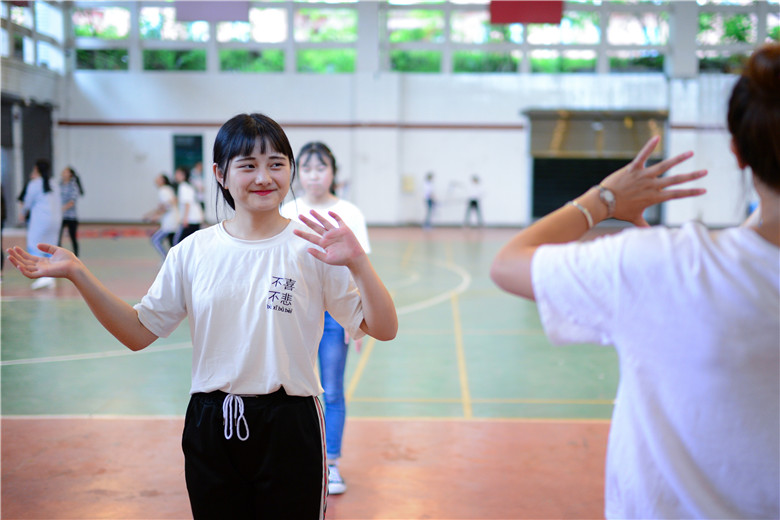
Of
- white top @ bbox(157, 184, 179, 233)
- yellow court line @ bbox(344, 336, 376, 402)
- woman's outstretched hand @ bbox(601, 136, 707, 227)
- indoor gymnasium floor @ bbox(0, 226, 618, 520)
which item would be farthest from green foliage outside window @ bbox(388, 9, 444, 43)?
woman's outstretched hand @ bbox(601, 136, 707, 227)

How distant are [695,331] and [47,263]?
162 cm

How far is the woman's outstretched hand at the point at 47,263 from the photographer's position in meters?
1.93

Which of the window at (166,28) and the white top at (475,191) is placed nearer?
the window at (166,28)

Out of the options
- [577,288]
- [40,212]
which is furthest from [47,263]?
[40,212]

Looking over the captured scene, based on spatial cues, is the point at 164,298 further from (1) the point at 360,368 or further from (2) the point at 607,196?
(1) the point at 360,368

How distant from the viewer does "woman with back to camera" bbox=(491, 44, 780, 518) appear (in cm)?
126

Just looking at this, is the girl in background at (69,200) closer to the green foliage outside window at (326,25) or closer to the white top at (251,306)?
the green foliage outside window at (326,25)

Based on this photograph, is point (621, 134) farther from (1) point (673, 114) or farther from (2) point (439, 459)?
Result: (2) point (439, 459)

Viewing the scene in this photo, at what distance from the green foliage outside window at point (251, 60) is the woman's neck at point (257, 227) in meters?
21.1

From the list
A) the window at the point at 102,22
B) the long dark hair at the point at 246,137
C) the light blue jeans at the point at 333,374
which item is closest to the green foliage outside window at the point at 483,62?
the window at the point at 102,22

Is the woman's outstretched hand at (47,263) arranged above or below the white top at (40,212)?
above

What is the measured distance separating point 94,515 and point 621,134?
21313 millimetres

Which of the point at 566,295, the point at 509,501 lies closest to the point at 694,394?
the point at 566,295

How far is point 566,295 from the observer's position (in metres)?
1.32
